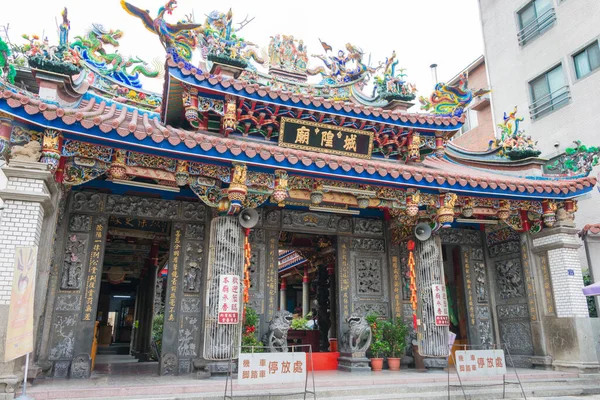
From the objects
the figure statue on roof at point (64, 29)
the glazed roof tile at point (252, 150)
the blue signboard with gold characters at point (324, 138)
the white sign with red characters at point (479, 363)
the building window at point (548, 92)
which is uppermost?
the building window at point (548, 92)

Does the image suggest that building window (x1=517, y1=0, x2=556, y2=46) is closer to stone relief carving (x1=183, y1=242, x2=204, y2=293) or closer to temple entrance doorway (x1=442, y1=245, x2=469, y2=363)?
temple entrance doorway (x1=442, y1=245, x2=469, y2=363)

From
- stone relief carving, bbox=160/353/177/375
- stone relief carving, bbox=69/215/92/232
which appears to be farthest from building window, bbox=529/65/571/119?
stone relief carving, bbox=69/215/92/232

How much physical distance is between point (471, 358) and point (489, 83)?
16.0m

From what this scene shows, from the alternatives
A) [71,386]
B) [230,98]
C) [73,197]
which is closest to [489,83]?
[230,98]

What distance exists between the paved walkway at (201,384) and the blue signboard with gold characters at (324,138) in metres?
4.70

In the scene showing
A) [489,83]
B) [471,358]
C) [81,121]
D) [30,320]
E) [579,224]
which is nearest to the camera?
[30,320]

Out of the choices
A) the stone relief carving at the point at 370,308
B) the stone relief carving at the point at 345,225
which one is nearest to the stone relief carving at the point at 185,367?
the stone relief carving at the point at 370,308

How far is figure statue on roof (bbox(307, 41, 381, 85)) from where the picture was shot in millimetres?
11906

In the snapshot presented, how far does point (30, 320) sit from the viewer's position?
16.9ft

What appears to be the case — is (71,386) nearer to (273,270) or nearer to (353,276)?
(273,270)

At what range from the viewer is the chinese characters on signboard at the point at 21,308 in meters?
4.84

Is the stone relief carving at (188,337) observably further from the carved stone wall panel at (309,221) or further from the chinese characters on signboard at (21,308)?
the chinese characters on signboard at (21,308)

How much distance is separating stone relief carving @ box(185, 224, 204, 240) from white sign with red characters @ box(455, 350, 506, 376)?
5.28m

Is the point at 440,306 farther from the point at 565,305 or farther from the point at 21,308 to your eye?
the point at 21,308
